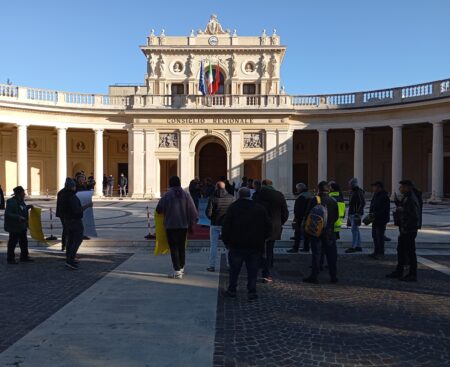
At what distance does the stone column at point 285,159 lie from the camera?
3117 cm

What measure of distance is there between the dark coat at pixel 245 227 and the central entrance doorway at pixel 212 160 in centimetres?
2949

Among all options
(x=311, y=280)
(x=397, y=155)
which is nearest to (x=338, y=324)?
(x=311, y=280)

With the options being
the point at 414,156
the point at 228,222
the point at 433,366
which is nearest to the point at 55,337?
the point at 228,222

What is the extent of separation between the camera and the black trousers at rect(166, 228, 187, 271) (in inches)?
293

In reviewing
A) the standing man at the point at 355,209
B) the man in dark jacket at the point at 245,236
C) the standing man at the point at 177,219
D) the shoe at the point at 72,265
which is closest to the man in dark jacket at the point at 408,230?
the standing man at the point at 355,209

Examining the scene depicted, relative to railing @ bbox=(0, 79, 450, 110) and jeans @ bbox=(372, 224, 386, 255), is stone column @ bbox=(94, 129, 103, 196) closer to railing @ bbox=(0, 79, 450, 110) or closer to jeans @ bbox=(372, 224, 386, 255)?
railing @ bbox=(0, 79, 450, 110)

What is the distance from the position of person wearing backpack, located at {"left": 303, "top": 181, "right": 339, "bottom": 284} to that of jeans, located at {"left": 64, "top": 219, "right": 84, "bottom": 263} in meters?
4.72

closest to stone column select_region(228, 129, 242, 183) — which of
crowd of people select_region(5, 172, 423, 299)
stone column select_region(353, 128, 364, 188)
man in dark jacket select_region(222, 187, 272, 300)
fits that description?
stone column select_region(353, 128, 364, 188)

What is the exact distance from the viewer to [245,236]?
6223 mm

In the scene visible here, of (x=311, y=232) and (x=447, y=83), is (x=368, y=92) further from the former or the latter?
(x=311, y=232)

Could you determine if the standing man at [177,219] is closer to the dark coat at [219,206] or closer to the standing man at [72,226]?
the dark coat at [219,206]

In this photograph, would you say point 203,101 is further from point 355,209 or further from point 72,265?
point 72,265

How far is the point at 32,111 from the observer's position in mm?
29500

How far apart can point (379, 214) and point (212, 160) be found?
88.8 ft
